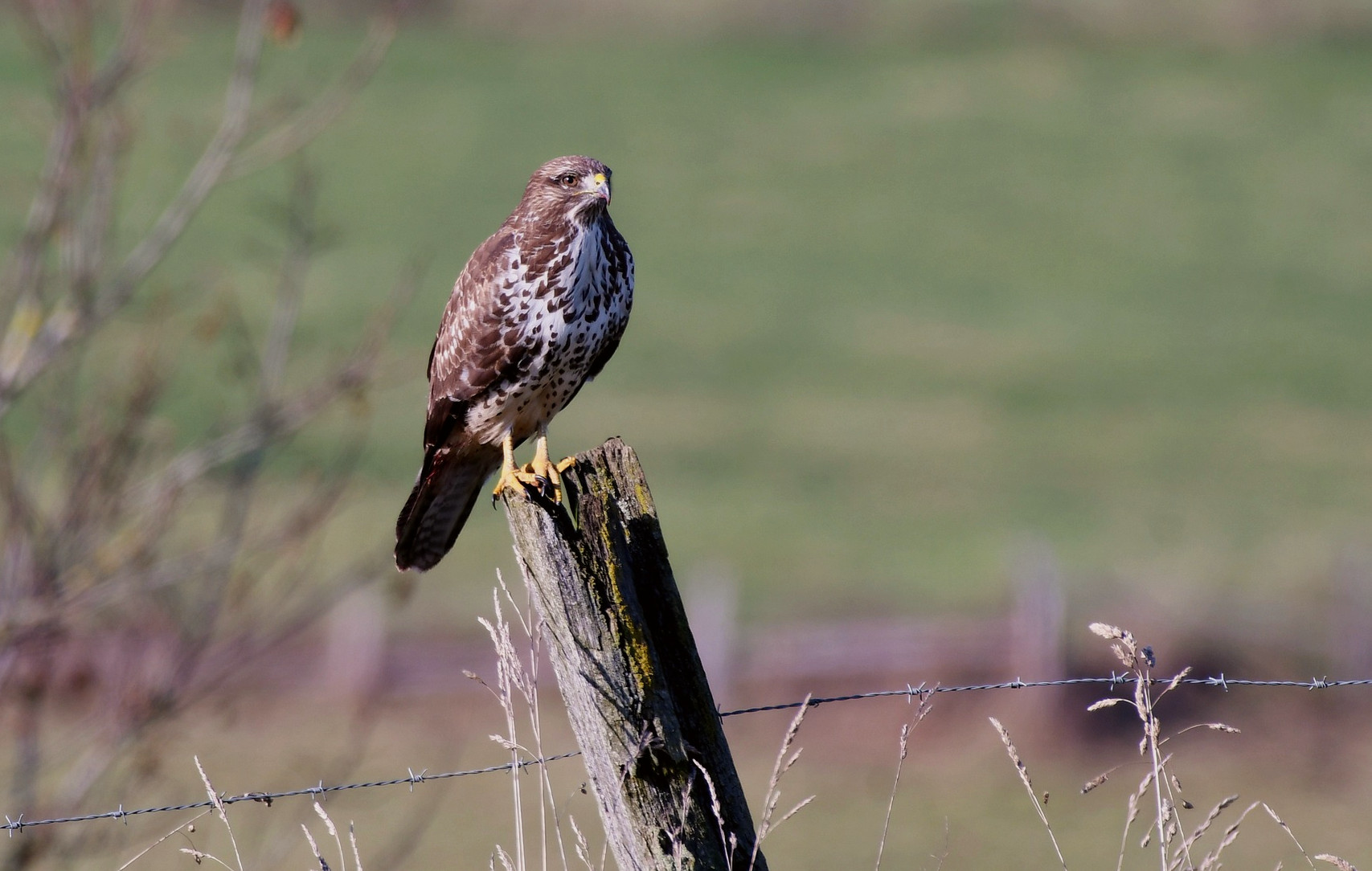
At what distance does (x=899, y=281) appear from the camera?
97.2 ft

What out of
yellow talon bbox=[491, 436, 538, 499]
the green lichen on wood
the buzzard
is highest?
the buzzard

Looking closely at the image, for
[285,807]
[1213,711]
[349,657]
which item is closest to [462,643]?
[349,657]

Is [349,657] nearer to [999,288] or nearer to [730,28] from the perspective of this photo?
[999,288]

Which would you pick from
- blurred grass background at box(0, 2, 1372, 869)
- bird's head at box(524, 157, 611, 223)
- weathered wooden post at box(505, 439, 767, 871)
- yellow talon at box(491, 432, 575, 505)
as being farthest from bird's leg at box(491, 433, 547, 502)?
blurred grass background at box(0, 2, 1372, 869)

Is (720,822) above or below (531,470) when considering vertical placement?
below

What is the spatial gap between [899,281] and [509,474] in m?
25.3

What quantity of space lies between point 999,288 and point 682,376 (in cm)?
652

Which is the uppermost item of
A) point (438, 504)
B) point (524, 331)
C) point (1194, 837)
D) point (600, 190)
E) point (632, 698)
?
point (600, 190)

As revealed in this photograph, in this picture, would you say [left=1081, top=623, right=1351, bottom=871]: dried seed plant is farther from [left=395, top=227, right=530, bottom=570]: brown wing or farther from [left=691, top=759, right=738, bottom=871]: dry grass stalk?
[left=395, top=227, right=530, bottom=570]: brown wing

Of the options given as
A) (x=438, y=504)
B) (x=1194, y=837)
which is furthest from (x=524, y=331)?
(x=1194, y=837)

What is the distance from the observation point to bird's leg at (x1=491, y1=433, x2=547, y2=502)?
4477 millimetres

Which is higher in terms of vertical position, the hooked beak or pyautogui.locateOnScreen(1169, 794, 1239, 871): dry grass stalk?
the hooked beak

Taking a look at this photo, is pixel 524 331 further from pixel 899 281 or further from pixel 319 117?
pixel 899 281

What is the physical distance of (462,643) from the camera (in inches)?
608
